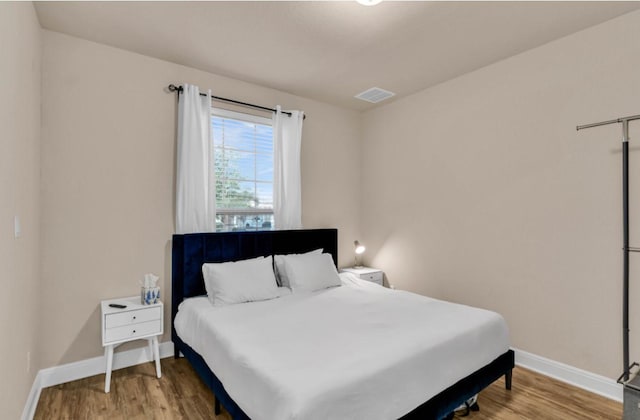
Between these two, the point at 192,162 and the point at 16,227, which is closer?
the point at 16,227

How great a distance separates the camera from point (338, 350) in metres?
1.83

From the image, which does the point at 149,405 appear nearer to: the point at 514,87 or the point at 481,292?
A: the point at 481,292

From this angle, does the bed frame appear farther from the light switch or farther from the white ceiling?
the white ceiling

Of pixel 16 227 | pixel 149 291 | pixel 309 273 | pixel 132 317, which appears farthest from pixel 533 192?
pixel 16 227

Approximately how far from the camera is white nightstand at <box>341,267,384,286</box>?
4.10 m

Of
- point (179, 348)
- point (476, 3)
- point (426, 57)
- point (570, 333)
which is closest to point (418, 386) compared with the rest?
point (570, 333)

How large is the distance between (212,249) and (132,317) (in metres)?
0.88

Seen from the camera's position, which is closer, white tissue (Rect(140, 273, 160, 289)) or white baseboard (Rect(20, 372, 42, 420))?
white baseboard (Rect(20, 372, 42, 420))

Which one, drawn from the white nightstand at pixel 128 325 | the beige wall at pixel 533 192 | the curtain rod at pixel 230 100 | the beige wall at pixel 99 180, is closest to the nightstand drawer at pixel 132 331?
the white nightstand at pixel 128 325

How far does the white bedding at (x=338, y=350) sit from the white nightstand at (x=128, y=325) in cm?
21

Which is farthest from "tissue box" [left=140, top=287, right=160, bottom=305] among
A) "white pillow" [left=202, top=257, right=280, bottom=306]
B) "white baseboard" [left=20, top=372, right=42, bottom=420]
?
"white baseboard" [left=20, top=372, right=42, bottom=420]

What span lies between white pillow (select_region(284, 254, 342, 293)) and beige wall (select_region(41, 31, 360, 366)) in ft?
3.84

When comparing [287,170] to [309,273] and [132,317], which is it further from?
[132,317]

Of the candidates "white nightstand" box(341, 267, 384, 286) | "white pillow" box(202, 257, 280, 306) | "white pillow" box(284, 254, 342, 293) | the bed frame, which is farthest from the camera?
"white nightstand" box(341, 267, 384, 286)
